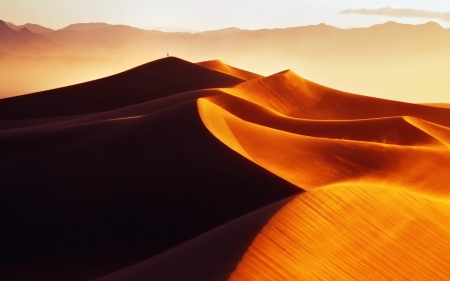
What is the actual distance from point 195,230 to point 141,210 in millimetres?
1353

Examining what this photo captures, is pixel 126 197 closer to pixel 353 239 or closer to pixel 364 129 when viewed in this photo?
pixel 353 239

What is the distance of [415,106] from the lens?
36344 millimetres

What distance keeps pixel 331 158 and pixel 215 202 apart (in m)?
4.59

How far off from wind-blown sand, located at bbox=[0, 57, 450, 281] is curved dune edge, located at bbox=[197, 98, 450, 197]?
5 cm

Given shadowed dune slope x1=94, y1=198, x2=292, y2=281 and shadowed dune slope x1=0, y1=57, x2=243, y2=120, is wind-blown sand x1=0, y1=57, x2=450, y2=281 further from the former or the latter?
shadowed dune slope x1=0, y1=57, x2=243, y2=120

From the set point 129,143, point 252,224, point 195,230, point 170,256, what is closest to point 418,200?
point 195,230

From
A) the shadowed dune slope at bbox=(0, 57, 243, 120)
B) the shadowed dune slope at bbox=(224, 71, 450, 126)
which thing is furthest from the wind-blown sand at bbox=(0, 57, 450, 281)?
the shadowed dune slope at bbox=(0, 57, 243, 120)

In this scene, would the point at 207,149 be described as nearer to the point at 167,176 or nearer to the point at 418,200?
the point at 167,176

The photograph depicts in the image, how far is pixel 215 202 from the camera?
39.8 feet

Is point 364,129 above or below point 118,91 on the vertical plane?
above

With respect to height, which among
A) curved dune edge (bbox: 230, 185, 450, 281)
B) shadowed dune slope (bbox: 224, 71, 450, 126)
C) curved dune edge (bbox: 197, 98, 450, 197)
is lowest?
shadowed dune slope (bbox: 224, 71, 450, 126)

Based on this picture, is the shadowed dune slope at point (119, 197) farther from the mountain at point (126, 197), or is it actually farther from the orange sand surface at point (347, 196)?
the orange sand surface at point (347, 196)

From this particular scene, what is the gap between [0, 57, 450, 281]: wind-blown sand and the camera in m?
8.16

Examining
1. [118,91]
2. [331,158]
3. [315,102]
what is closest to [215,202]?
[331,158]
